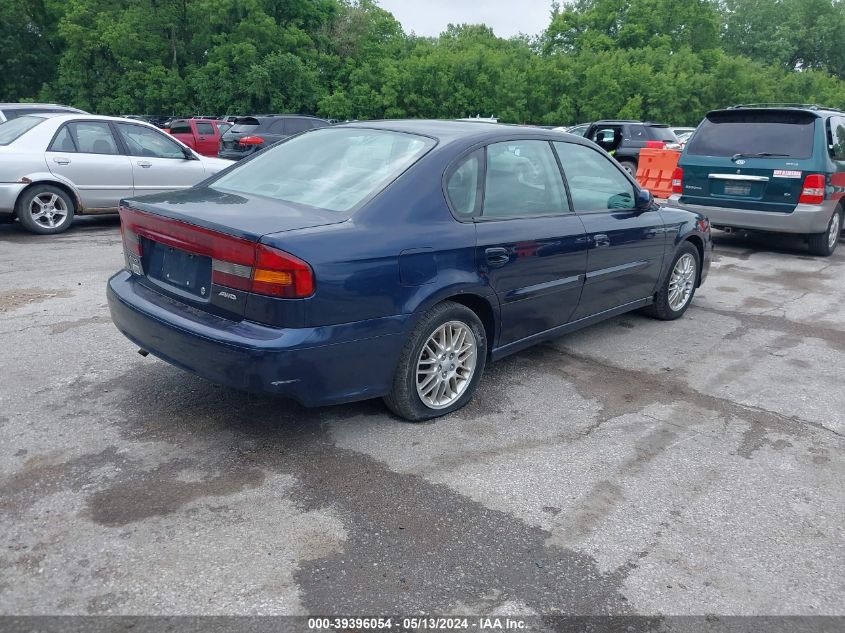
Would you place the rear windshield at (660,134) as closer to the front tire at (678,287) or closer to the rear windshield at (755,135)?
the rear windshield at (755,135)

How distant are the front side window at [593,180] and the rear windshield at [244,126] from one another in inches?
591

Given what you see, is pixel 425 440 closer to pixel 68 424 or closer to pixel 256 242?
pixel 256 242

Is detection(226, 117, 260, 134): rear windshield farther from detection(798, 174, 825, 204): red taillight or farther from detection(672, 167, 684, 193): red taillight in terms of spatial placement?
detection(798, 174, 825, 204): red taillight

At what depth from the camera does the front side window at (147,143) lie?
392 inches

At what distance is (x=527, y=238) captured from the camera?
4.44 metres

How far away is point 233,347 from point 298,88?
3592cm

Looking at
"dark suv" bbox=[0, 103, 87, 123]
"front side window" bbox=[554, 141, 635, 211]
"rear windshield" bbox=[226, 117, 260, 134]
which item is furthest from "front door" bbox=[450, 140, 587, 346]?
"rear windshield" bbox=[226, 117, 260, 134]

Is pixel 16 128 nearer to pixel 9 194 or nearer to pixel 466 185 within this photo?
pixel 9 194

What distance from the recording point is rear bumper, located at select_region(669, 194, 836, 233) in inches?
358

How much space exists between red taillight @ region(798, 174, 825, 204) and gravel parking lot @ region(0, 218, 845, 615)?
170 inches

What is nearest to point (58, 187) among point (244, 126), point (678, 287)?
point (678, 287)

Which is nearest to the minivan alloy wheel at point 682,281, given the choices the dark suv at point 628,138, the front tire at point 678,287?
the front tire at point 678,287

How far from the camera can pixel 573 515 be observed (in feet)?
10.7

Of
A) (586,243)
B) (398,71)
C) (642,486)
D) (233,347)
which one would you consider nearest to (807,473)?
(642,486)
